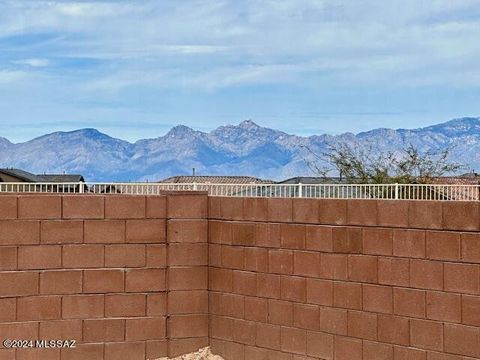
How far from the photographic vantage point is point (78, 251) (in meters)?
10.0

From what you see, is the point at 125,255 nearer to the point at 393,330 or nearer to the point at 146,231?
the point at 146,231

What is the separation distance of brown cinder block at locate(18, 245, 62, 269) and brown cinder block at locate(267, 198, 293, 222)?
2762 millimetres

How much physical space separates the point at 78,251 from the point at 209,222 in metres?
1.76

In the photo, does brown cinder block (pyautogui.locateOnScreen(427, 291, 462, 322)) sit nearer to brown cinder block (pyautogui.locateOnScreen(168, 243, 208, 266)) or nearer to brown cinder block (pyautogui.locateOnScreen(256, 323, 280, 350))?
brown cinder block (pyautogui.locateOnScreen(256, 323, 280, 350))

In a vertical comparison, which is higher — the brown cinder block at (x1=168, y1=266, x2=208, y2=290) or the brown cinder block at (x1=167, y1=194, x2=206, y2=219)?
the brown cinder block at (x1=167, y1=194, x2=206, y2=219)

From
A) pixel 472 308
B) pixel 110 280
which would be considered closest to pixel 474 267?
pixel 472 308

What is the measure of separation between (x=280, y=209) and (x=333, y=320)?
1.53 metres

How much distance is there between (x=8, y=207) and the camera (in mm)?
9906

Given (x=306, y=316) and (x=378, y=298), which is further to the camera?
(x=306, y=316)

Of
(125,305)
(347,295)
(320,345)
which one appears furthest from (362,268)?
A: (125,305)

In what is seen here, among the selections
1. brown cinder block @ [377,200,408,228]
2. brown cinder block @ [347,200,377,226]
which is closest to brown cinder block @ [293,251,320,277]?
brown cinder block @ [347,200,377,226]

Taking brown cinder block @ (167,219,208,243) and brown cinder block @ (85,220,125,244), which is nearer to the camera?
brown cinder block @ (85,220,125,244)

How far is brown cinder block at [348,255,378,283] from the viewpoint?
8938 millimetres

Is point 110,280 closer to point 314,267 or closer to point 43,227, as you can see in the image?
point 43,227
